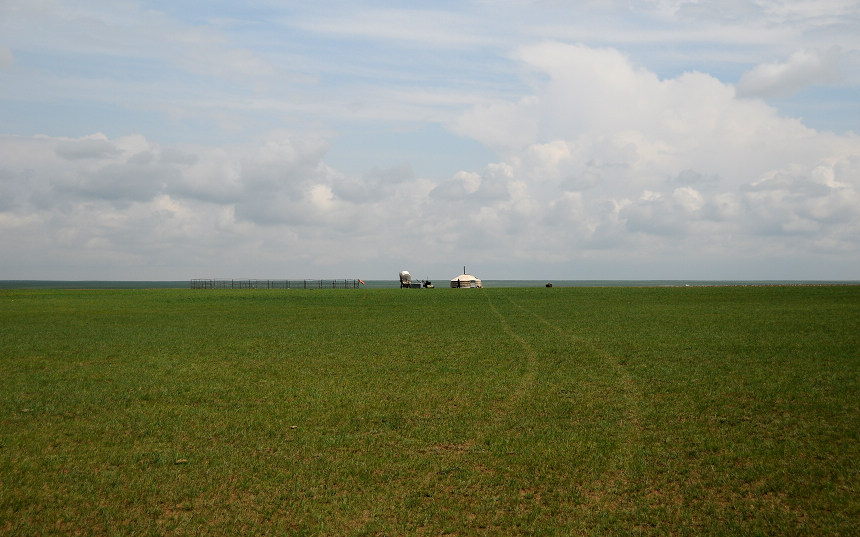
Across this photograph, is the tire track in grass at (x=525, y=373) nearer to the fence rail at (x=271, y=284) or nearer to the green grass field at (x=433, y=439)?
the green grass field at (x=433, y=439)

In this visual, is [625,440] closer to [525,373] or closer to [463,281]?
[525,373]

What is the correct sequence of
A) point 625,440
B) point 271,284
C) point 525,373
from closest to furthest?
point 625,440 < point 525,373 < point 271,284

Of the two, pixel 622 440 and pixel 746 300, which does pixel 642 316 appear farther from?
pixel 622 440

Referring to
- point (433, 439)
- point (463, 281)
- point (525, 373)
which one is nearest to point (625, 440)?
point (433, 439)

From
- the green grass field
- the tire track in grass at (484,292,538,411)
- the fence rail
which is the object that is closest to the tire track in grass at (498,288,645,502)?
the green grass field

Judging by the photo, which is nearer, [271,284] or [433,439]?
[433,439]

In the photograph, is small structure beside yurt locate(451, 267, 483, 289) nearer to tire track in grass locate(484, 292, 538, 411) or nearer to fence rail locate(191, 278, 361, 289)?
fence rail locate(191, 278, 361, 289)

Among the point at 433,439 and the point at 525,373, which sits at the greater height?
the point at 525,373

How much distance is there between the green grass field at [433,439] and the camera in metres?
7.29

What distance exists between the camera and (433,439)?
33.2ft

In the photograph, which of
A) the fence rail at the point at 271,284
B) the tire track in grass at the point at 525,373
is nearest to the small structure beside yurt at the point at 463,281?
the fence rail at the point at 271,284

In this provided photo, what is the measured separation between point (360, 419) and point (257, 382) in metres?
4.70

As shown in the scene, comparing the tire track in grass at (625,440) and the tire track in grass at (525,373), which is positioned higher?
the tire track in grass at (525,373)

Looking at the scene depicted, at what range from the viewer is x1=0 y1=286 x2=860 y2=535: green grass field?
729 cm
